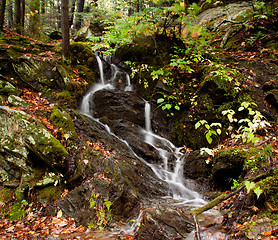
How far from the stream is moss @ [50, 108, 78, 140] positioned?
1.80 m

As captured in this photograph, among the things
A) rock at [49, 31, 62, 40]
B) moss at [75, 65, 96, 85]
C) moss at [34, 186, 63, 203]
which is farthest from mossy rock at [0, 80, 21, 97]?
rock at [49, 31, 62, 40]

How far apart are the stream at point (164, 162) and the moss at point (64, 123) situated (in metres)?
1.80

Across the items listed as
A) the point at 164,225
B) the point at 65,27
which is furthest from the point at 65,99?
the point at 164,225

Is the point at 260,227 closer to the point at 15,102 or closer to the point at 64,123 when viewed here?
the point at 64,123

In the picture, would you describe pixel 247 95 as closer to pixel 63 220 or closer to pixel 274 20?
pixel 274 20

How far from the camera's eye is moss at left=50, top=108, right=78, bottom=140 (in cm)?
468

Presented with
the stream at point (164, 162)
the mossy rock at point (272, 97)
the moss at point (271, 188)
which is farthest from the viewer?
the mossy rock at point (272, 97)

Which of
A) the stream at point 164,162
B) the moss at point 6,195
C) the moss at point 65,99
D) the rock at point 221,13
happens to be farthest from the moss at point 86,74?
the rock at point 221,13

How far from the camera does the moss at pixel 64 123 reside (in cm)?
468

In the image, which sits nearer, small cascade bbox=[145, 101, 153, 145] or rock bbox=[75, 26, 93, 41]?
small cascade bbox=[145, 101, 153, 145]

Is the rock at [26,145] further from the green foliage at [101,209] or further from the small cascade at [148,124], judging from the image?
the small cascade at [148,124]

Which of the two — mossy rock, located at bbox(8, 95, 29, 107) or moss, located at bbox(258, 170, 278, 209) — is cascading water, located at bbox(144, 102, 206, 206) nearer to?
moss, located at bbox(258, 170, 278, 209)

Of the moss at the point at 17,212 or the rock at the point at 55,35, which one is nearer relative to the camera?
the moss at the point at 17,212

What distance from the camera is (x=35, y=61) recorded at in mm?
6941
